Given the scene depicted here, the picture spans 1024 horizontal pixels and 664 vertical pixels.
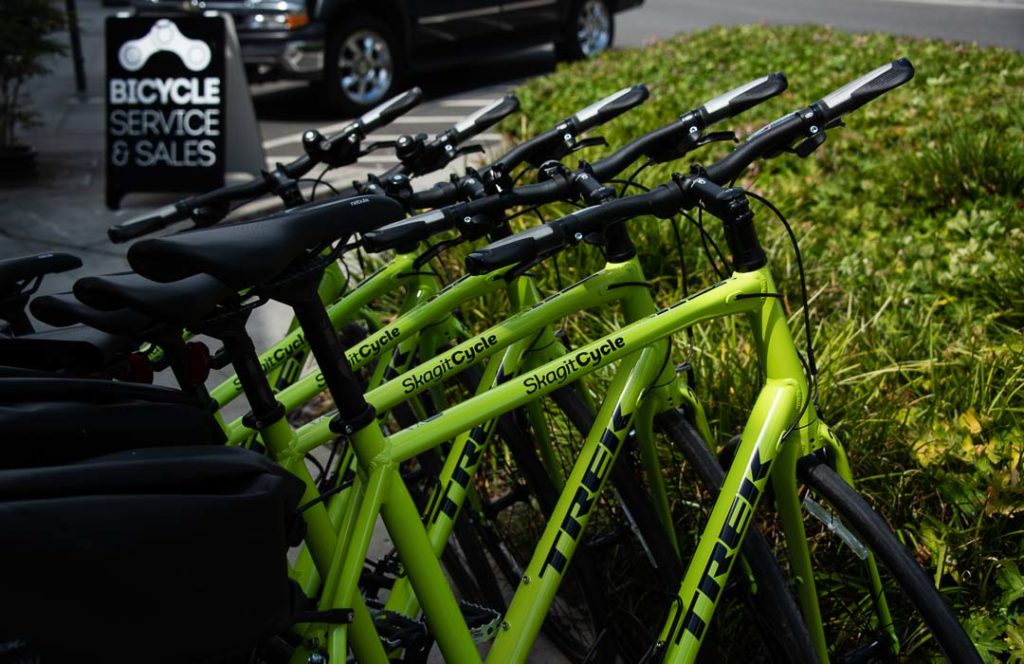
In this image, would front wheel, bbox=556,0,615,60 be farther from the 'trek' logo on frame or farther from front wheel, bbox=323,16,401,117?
the 'trek' logo on frame

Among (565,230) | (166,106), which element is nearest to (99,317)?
(565,230)

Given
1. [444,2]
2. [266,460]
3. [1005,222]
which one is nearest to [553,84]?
[444,2]

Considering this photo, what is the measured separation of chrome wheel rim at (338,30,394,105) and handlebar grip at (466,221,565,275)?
8.51 m

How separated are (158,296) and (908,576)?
149 cm

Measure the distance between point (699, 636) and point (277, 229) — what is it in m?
1.16

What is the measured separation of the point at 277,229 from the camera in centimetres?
189

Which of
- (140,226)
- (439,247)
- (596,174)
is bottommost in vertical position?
(140,226)

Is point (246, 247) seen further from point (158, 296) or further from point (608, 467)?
point (608, 467)

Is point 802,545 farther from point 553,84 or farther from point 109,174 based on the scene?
point 553,84

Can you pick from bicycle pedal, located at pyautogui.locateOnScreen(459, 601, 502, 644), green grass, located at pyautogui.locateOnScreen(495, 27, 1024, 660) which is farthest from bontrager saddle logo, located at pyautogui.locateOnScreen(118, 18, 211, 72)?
bicycle pedal, located at pyautogui.locateOnScreen(459, 601, 502, 644)

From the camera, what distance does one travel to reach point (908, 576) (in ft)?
7.37

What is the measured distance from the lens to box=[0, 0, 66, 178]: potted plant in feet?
24.8

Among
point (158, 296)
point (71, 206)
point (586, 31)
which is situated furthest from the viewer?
point (586, 31)

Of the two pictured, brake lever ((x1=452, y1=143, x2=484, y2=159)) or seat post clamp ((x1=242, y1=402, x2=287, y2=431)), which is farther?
brake lever ((x1=452, y1=143, x2=484, y2=159))
